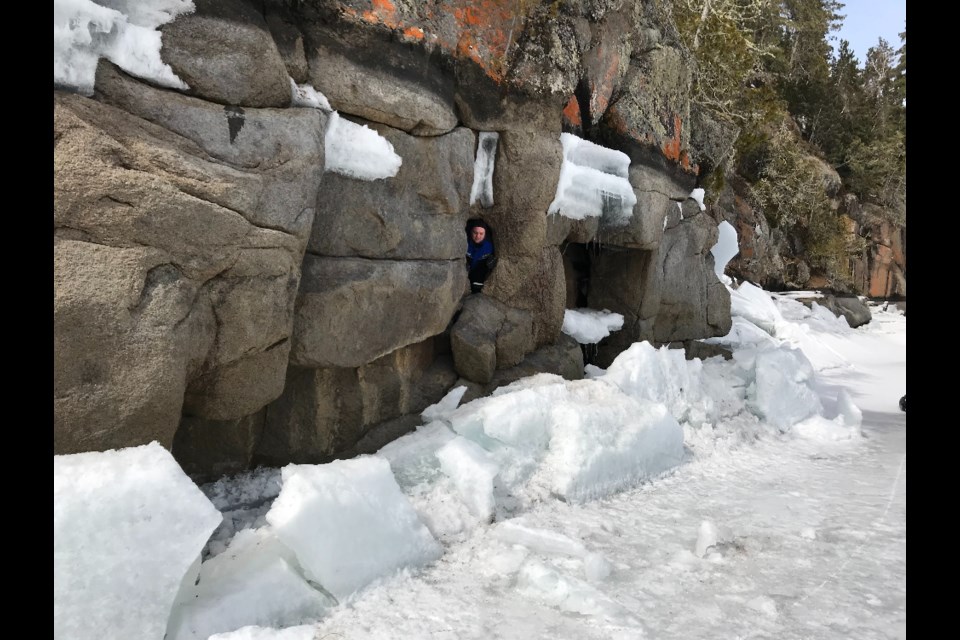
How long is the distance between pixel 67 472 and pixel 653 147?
25.3 feet

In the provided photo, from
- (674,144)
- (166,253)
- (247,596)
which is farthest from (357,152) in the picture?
(674,144)

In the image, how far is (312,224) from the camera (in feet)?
14.2

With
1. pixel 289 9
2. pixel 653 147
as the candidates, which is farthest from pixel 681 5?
pixel 289 9

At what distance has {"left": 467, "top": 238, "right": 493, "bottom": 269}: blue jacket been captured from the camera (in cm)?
655

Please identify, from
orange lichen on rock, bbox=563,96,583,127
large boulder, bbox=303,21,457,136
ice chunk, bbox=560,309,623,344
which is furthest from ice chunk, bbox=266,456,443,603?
orange lichen on rock, bbox=563,96,583,127

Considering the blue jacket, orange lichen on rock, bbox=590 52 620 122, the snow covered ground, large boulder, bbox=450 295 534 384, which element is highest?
orange lichen on rock, bbox=590 52 620 122

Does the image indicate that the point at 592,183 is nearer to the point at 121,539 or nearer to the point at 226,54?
the point at 226,54

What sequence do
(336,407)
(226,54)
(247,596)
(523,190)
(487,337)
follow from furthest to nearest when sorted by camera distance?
1. (523,190)
2. (487,337)
3. (336,407)
4. (226,54)
5. (247,596)

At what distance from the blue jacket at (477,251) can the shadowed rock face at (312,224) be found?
167mm

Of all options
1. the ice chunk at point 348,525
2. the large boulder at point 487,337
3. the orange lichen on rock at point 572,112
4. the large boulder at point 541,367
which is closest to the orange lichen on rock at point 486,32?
the orange lichen on rock at point 572,112

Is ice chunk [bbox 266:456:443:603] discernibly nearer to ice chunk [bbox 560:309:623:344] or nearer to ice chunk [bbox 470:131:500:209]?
ice chunk [bbox 470:131:500:209]

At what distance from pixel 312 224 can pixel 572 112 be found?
400cm

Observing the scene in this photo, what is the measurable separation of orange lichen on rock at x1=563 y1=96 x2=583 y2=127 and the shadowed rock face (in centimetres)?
24
